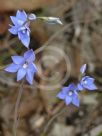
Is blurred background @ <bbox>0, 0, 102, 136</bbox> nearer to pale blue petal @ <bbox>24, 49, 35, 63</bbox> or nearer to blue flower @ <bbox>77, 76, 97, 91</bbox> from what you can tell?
blue flower @ <bbox>77, 76, 97, 91</bbox>

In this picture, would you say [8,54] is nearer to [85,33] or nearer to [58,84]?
[58,84]

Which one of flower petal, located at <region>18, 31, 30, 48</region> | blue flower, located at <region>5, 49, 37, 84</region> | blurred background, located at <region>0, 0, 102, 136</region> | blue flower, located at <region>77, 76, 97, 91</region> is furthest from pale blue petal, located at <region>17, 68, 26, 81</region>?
blurred background, located at <region>0, 0, 102, 136</region>

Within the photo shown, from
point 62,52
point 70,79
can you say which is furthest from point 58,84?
point 62,52

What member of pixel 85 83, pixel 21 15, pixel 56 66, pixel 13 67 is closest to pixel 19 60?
pixel 13 67

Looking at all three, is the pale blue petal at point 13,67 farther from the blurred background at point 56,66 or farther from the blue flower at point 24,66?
the blurred background at point 56,66

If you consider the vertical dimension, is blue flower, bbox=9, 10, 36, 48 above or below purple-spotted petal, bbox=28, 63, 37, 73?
above

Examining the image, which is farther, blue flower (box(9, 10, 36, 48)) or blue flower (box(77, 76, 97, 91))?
blue flower (box(77, 76, 97, 91))

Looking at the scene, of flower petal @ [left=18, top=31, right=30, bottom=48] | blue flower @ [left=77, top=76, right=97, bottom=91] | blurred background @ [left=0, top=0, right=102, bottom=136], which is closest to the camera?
flower petal @ [left=18, top=31, right=30, bottom=48]

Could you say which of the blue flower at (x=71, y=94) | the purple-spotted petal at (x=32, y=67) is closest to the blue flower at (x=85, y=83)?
the blue flower at (x=71, y=94)

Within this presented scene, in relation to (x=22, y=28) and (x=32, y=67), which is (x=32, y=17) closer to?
(x=22, y=28)
